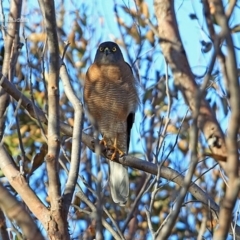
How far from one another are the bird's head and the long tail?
0.96 m

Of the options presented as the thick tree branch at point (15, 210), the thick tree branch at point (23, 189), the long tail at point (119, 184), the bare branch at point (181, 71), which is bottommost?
the long tail at point (119, 184)

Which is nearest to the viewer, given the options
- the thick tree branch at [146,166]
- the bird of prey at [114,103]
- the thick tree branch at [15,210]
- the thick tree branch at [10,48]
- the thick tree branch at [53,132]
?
the thick tree branch at [15,210]

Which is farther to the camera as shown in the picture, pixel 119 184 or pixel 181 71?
pixel 119 184

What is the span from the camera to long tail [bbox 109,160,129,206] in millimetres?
5422

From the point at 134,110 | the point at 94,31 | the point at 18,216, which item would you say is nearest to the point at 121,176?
the point at 134,110

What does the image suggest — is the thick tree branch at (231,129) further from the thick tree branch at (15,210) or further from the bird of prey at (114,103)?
the bird of prey at (114,103)

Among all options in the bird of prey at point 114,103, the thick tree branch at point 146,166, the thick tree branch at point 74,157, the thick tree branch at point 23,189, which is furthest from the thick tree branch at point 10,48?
the bird of prey at point 114,103

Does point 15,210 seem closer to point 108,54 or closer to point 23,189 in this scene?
point 23,189

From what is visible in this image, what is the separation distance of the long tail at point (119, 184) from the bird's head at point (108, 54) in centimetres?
96

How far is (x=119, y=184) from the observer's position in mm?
5648

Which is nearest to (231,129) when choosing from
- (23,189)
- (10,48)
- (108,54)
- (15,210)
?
(15,210)

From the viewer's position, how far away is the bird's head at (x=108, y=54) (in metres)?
6.21

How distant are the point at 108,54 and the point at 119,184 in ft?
4.12

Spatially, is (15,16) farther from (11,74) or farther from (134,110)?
(134,110)
